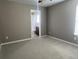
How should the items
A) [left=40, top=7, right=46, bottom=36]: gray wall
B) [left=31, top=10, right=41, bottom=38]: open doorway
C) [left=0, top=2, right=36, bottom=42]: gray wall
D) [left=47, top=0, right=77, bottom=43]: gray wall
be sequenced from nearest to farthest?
1. [left=47, top=0, right=77, bottom=43]: gray wall
2. [left=0, top=2, right=36, bottom=42]: gray wall
3. [left=31, top=10, right=41, bottom=38]: open doorway
4. [left=40, top=7, right=46, bottom=36]: gray wall

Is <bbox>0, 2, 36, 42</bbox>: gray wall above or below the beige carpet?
above

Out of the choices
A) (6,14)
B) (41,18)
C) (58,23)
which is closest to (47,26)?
(41,18)

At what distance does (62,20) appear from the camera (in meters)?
3.78

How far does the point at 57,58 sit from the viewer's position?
2.14m

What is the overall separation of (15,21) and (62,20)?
2573 mm

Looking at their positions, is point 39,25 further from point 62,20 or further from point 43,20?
point 62,20

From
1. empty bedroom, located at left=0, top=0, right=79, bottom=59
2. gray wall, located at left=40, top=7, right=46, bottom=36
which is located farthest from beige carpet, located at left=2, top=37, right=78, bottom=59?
gray wall, located at left=40, top=7, right=46, bottom=36

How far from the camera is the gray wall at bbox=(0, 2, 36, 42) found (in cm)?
337

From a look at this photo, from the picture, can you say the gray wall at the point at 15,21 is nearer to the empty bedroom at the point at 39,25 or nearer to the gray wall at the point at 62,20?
the empty bedroom at the point at 39,25

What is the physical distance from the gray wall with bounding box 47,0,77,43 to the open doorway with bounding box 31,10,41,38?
2.37ft

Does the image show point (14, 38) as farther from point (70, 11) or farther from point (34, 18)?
point (70, 11)

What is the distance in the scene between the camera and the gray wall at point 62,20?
3.16 metres

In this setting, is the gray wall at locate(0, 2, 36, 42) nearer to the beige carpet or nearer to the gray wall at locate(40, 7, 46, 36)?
the gray wall at locate(40, 7, 46, 36)

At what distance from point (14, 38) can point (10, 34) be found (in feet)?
1.02
